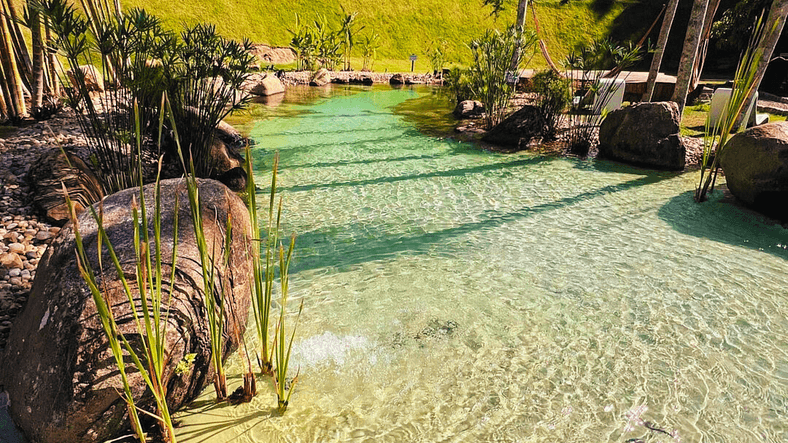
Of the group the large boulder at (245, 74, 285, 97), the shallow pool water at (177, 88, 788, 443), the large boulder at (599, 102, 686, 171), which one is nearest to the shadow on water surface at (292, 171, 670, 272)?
the shallow pool water at (177, 88, 788, 443)

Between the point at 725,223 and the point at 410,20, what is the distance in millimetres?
35525

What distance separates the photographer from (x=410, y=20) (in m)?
36.2

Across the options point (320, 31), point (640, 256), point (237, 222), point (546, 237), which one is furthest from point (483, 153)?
point (320, 31)

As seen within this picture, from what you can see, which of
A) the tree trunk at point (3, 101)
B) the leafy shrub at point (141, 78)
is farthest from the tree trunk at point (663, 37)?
the tree trunk at point (3, 101)

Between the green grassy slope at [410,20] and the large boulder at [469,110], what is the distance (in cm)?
1905

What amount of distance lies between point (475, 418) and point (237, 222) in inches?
72.4

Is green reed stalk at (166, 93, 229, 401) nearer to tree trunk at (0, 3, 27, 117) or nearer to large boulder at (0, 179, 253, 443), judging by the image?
large boulder at (0, 179, 253, 443)

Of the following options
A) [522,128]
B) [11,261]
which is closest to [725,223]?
[522,128]

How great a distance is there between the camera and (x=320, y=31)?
953 inches

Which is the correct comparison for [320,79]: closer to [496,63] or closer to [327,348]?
[496,63]

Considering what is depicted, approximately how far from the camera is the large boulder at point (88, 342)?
6.07 ft

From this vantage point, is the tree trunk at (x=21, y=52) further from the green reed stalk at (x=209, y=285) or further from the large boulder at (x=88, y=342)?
the green reed stalk at (x=209, y=285)

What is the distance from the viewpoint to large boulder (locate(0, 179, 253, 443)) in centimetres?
185

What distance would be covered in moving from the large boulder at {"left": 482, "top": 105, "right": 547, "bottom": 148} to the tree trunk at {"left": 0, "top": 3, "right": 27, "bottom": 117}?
7587mm
